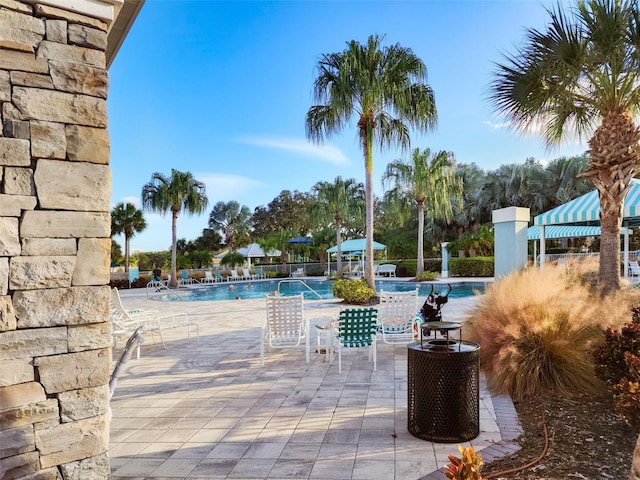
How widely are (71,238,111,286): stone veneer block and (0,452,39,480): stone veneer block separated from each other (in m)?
0.84

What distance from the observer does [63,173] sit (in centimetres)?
210

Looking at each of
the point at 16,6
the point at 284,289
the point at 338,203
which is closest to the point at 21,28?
the point at 16,6

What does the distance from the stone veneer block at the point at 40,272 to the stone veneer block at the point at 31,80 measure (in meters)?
0.86

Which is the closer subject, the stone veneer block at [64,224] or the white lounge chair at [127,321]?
the stone veneer block at [64,224]

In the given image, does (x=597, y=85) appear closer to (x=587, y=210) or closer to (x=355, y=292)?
(x=587, y=210)

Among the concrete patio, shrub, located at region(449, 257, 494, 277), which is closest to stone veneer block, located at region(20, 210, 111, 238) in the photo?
the concrete patio

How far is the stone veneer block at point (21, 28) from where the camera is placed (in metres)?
1.99

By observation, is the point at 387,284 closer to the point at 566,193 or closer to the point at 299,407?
the point at 566,193

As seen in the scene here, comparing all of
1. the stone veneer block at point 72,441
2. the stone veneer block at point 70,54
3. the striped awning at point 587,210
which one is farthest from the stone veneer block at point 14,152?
the striped awning at point 587,210

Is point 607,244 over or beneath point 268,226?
beneath

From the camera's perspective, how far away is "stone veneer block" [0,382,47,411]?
193 centimetres

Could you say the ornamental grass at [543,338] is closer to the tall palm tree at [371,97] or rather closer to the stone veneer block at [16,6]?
the stone veneer block at [16,6]

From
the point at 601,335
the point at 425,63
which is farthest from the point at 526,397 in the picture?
the point at 425,63

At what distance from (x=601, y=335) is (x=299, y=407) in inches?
126
